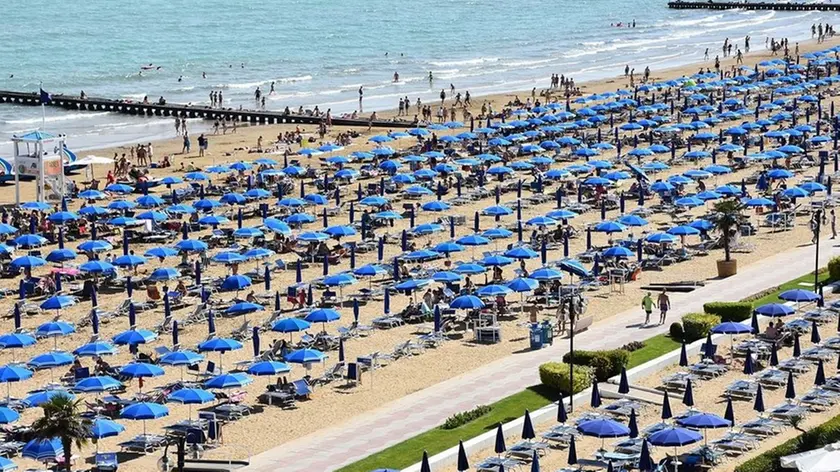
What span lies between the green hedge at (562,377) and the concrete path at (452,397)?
842mm

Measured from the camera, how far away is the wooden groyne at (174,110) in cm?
8729

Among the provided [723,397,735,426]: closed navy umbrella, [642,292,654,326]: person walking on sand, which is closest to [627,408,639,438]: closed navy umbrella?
[723,397,735,426]: closed navy umbrella

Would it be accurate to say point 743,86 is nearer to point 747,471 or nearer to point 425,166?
point 425,166

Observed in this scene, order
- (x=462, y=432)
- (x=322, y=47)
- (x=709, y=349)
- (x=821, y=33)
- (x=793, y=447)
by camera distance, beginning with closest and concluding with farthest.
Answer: (x=793, y=447) < (x=462, y=432) < (x=709, y=349) < (x=821, y=33) < (x=322, y=47)

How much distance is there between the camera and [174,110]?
9412 cm

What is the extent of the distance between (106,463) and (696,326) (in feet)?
51.8

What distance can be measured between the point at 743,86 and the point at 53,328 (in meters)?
53.8

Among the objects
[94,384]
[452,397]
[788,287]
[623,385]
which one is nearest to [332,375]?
[452,397]

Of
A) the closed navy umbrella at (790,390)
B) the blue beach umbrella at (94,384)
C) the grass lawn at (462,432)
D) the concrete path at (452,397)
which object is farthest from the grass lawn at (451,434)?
the blue beach umbrella at (94,384)

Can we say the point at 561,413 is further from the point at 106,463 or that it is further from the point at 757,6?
the point at 757,6

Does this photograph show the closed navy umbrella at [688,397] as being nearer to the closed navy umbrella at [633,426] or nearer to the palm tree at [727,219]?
the closed navy umbrella at [633,426]

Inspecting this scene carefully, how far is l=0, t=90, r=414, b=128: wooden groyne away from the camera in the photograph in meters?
87.3

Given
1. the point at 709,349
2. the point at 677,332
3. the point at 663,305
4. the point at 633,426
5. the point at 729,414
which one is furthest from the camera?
the point at 663,305

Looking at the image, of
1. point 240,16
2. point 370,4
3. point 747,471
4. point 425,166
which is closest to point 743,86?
point 425,166
